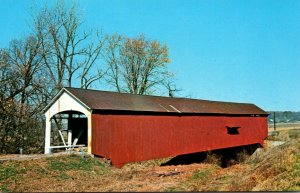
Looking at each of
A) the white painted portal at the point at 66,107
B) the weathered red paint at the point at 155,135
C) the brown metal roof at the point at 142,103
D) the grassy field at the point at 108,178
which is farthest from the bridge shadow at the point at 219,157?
the grassy field at the point at 108,178

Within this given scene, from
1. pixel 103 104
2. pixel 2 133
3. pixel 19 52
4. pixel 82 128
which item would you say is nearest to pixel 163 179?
pixel 103 104

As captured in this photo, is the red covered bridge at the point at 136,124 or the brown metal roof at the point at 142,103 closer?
the red covered bridge at the point at 136,124

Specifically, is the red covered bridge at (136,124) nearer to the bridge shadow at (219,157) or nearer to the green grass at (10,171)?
the bridge shadow at (219,157)

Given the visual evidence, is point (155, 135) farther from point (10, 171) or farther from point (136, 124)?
point (10, 171)

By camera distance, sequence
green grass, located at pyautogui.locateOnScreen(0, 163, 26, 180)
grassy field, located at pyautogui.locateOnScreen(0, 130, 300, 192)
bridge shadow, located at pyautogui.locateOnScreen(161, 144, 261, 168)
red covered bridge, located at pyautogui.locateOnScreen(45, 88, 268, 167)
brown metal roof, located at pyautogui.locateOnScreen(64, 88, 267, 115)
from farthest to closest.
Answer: bridge shadow, located at pyautogui.locateOnScreen(161, 144, 261, 168), brown metal roof, located at pyautogui.locateOnScreen(64, 88, 267, 115), red covered bridge, located at pyautogui.locateOnScreen(45, 88, 268, 167), green grass, located at pyautogui.locateOnScreen(0, 163, 26, 180), grassy field, located at pyautogui.locateOnScreen(0, 130, 300, 192)

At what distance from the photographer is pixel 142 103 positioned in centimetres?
2336

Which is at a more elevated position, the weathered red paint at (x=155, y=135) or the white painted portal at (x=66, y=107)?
the white painted portal at (x=66, y=107)

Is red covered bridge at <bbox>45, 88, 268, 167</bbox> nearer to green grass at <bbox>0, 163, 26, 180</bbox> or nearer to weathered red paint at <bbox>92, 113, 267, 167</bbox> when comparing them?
weathered red paint at <bbox>92, 113, 267, 167</bbox>

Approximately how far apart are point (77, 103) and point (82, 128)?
11.5ft

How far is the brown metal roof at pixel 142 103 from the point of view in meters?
20.2

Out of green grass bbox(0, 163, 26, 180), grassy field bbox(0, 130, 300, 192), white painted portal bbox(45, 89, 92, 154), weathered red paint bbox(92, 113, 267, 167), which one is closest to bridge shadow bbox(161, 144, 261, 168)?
weathered red paint bbox(92, 113, 267, 167)

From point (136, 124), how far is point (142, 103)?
2147 millimetres

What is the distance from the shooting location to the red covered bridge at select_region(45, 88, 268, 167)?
19625mm

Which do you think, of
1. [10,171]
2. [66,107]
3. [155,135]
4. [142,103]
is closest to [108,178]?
[10,171]
